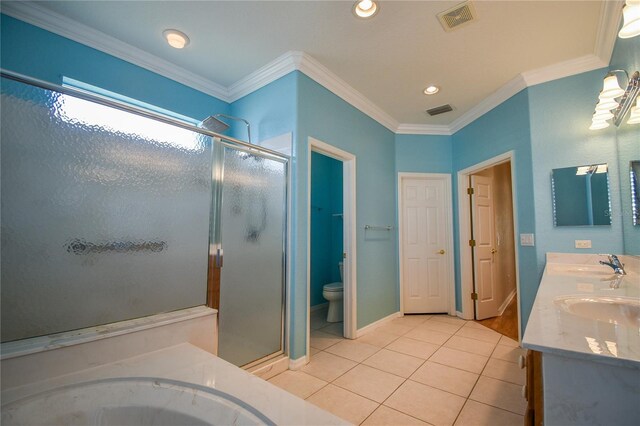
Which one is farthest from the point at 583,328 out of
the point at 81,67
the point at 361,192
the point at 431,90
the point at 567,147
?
the point at 81,67

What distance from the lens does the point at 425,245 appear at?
12.4 ft

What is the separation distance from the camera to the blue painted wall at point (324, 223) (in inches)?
155

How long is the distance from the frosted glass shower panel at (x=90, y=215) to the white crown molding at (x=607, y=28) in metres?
2.90

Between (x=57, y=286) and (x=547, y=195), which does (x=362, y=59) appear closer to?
(x=547, y=195)

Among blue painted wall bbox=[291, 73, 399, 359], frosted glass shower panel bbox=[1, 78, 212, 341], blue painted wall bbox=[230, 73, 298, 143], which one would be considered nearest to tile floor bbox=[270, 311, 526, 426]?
blue painted wall bbox=[291, 73, 399, 359]

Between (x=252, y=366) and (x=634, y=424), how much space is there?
1957mm

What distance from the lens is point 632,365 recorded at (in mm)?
614

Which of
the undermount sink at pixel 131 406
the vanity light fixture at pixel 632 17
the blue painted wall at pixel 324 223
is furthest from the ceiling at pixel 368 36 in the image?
the undermount sink at pixel 131 406

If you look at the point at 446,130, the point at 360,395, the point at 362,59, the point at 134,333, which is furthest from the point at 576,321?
the point at 446,130

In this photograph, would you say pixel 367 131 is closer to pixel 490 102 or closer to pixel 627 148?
pixel 490 102

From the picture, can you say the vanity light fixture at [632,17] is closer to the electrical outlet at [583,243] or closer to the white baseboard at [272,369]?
the electrical outlet at [583,243]

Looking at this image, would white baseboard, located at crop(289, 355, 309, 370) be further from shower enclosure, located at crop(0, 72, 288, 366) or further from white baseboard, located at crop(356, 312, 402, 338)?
white baseboard, located at crop(356, 312, 402, 338)

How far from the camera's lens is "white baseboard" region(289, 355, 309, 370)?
2230mm

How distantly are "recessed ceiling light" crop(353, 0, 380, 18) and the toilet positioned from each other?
8.32 feet
